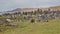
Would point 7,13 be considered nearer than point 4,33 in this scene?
No

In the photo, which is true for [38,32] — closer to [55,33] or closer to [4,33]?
[55,33]

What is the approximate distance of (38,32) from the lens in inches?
1136

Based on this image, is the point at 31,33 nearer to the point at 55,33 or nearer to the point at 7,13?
the point at 55,33

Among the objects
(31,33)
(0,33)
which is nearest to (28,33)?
(31,33)

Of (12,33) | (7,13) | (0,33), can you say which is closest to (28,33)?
(12,33)

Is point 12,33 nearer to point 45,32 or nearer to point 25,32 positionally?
point 25,32

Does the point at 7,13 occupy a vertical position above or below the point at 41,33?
below

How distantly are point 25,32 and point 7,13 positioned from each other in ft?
127

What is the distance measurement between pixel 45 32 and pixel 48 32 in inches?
16.6

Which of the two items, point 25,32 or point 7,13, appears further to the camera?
point 7,13

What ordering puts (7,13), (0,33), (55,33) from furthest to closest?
(7,13) → (0,33) → (55,33)

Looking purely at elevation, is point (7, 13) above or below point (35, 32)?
below

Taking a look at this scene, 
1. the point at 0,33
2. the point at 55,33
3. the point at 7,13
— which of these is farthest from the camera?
the point at 7,13

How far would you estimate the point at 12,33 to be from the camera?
94.0 feet
